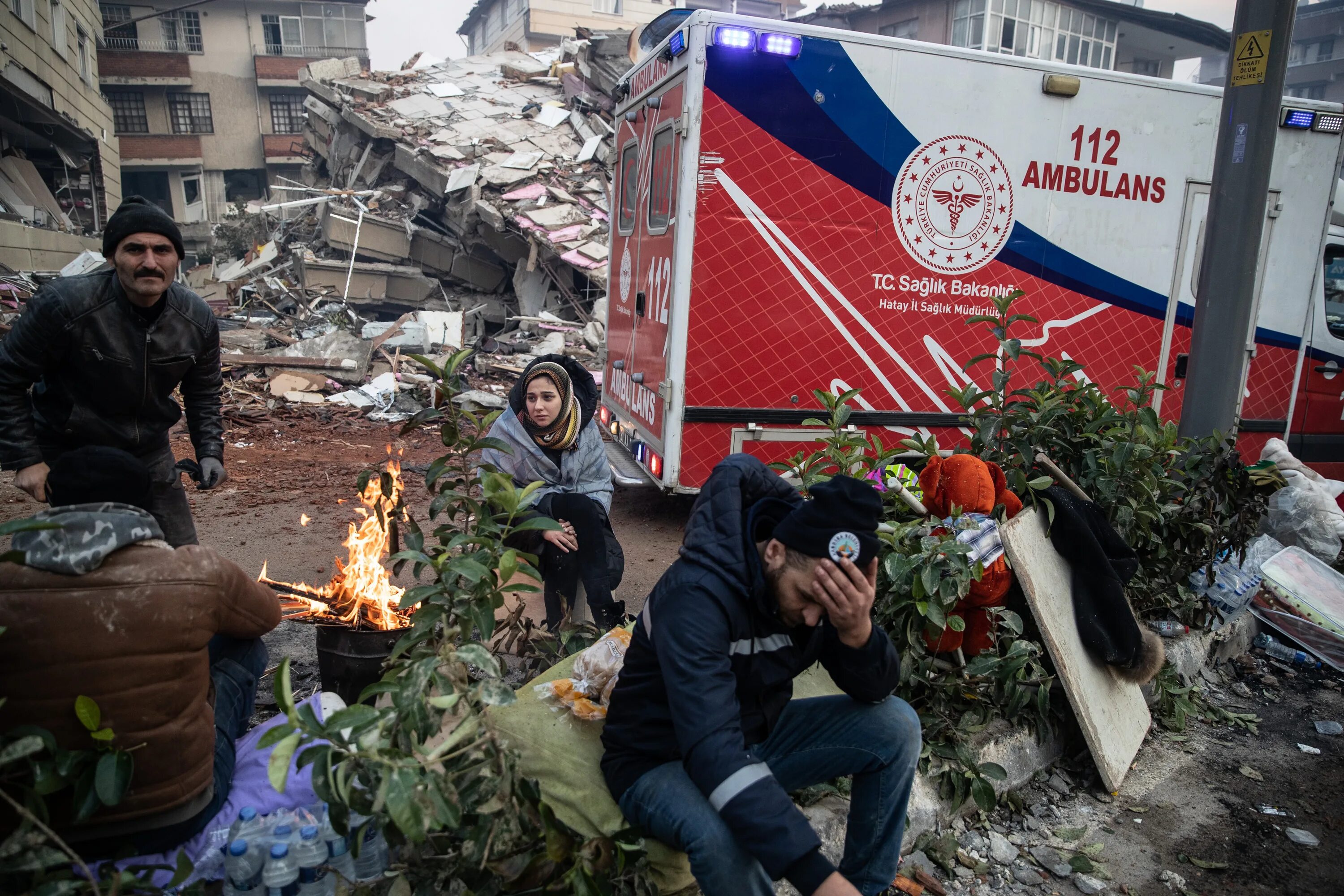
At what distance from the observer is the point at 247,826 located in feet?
7.23

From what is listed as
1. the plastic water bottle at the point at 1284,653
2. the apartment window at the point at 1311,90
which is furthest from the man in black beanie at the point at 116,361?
the apartment window at the point at 1311,90

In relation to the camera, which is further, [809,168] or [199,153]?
[199,153]

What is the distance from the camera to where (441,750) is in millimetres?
1817

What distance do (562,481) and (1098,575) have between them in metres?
2.53

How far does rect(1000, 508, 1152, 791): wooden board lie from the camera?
343 cm

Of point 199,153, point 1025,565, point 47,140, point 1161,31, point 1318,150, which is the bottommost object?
point 1025,565

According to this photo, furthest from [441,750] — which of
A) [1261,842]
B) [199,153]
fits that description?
[199,153]

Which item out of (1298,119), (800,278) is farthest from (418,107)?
(1298,119)

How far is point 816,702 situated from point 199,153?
42506 millimetres

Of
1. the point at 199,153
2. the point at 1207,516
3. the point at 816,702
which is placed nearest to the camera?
the point at 816,702

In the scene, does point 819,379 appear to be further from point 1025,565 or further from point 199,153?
point 199,153

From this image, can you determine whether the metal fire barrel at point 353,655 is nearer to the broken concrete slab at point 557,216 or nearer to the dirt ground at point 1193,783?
the dirt ground at point 1193,783

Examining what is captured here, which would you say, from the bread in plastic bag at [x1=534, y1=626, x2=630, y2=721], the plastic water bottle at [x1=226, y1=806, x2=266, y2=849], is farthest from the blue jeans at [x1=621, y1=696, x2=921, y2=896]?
the plastic water bottle at [x1=226, y1=806, x2=266, y2=849]

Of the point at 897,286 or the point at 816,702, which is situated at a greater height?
the point at 897,286
